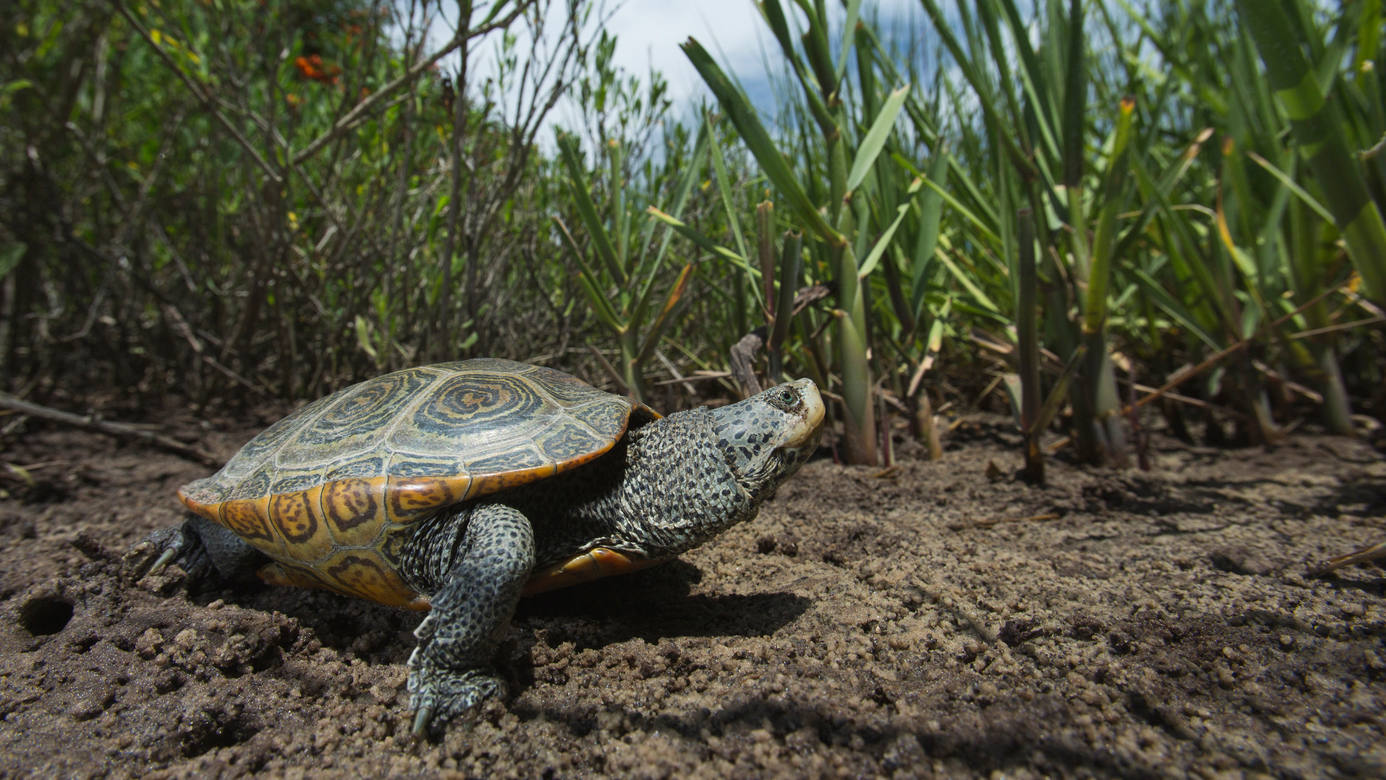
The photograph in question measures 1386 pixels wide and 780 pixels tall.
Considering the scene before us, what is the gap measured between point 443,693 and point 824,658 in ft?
2.63

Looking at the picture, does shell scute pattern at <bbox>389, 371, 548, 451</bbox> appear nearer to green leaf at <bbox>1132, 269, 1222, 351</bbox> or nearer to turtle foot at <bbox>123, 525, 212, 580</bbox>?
turtle foot at <bbox>123, 525, 212, 580</bbox>

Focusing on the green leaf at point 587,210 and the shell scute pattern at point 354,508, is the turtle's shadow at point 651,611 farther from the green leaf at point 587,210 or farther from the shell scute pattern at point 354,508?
the green leaf at point 587,210

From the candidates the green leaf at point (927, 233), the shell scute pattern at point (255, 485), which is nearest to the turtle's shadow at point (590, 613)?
the shell scute pattern at point (255, 485)

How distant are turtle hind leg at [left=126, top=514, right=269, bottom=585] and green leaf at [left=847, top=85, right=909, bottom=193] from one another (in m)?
2.24

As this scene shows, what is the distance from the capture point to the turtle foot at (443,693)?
1256 millimetres

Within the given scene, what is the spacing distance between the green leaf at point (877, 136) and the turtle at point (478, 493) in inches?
37.0

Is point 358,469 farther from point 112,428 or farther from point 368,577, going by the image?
point 112,428

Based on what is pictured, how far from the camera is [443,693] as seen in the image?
4.20 feet

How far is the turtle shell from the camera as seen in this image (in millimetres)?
1497

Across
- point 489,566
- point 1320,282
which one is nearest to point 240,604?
point 489,566

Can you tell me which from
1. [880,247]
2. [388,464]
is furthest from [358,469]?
[880,247]

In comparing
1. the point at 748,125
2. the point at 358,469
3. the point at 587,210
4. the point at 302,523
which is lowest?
the point at 302,523

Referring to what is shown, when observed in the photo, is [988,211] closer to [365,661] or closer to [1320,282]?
[1320,282]

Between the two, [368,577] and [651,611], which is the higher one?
[368,577]
